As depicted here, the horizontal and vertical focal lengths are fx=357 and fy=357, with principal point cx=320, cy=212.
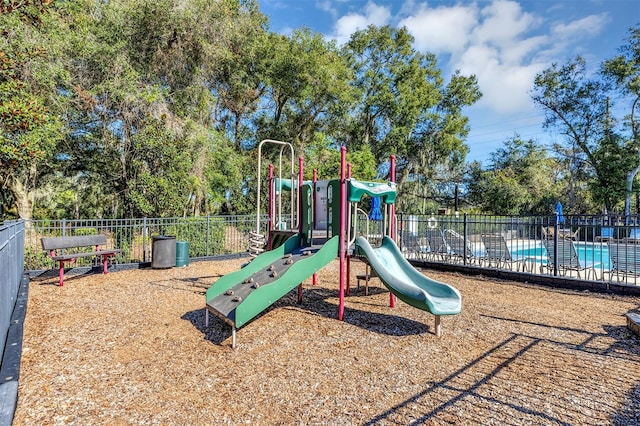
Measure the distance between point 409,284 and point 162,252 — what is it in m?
7.83

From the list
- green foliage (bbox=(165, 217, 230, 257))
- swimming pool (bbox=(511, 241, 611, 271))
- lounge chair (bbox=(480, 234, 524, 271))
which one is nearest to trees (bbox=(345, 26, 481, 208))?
swimming pool (bbox=(511, 241, 611, 271))

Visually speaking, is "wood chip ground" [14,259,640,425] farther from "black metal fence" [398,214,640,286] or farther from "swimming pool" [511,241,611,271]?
"swimming pool" [511,241,611,271]

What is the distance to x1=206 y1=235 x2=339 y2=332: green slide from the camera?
473cm

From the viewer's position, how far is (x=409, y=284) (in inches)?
213

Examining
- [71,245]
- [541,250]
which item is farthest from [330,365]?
[71,245]

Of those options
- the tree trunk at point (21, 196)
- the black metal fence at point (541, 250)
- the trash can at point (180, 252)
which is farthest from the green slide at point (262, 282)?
the tree trunk at point (21, 196)

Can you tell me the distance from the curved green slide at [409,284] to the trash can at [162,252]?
668cm

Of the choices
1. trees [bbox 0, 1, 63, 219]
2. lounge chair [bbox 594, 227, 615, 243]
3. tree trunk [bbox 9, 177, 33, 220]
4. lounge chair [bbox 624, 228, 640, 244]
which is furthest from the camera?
tree trunk [bbox 9, 177, 33, 220]

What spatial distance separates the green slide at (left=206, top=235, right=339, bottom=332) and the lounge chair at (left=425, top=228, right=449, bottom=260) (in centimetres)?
629

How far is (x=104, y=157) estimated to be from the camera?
13086 millimetres

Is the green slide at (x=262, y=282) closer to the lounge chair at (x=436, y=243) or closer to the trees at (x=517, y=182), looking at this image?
the lounge chair at (x=436, y=243)

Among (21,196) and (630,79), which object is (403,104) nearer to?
(630,79)

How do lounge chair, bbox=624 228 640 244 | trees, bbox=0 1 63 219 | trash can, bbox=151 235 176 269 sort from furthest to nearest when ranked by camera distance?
trash can, bbox=151 235 176 269 → lounge chair, bbox=624 228 640 244 → trees, bbox=0 1 63 219

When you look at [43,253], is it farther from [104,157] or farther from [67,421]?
[67,421]
